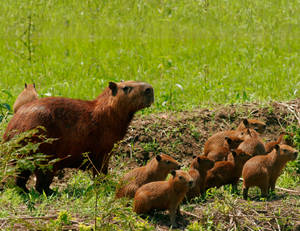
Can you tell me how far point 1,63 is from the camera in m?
10.9

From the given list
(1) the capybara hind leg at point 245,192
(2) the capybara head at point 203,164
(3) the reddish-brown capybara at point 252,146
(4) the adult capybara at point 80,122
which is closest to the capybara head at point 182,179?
(2) the capybara head at point 203,164

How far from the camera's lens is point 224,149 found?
655cm

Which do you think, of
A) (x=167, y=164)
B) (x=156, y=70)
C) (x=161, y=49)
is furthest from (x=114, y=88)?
(x=161, y=49)

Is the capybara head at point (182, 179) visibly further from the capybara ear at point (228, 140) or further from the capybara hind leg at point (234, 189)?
the capybara ear at point (228, 140)

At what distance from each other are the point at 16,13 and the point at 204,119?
226 inches

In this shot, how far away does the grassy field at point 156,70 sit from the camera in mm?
5266

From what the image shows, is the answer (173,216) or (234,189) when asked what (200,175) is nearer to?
(234,189)

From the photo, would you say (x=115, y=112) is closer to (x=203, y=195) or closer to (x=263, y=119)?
(x=203, y=195)

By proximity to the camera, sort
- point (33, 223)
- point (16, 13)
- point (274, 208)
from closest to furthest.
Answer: point (33, 223) < point (274, 208) < point (16, 13)

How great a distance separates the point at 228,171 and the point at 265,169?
392mm

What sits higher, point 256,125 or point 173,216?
point 256,125

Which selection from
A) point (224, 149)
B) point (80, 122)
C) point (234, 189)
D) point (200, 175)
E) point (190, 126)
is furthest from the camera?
point (190, 126)

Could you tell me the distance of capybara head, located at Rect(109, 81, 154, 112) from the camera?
6402mm

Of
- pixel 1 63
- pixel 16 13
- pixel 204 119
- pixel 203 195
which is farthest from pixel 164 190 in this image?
pixel 16 13
